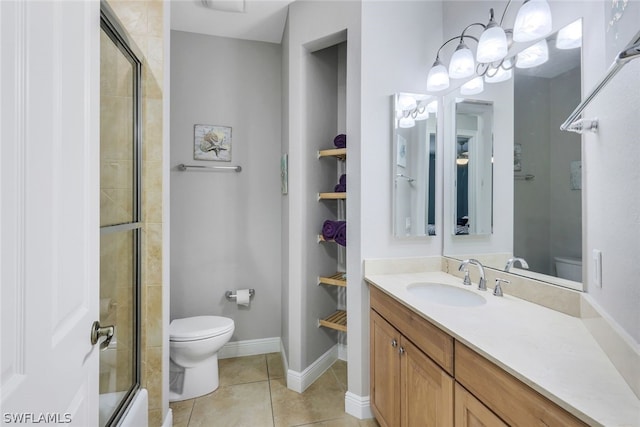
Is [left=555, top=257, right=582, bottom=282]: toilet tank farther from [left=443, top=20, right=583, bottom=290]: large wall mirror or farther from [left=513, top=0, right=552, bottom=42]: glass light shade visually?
[left=513, top=0, right=552, bottom=42]: glass light shade

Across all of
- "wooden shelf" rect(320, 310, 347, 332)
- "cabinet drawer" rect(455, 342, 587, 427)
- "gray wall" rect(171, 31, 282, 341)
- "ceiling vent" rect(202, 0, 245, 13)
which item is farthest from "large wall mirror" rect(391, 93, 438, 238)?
"ceiling vent" rect(202, 0, 245, 13)

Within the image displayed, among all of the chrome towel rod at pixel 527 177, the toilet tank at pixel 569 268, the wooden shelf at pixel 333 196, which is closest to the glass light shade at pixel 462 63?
the chrome towel rod at pixel 527 177

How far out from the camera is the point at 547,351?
81cm

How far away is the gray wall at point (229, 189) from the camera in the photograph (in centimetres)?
237

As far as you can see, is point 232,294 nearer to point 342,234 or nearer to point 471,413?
point 342,234

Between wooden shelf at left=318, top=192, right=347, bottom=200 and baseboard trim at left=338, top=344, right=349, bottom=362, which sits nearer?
wooden shelf at left=318, top=192, right=347, bottom=200

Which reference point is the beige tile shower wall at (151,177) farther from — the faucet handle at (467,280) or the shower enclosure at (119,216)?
the faucet handle at (467,280)

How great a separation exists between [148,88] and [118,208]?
2.18 feet

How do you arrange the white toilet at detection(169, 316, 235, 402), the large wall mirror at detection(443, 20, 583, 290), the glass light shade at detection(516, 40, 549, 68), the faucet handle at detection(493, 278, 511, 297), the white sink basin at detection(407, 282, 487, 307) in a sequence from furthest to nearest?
1. the white toilet at detection(169, 316, 235, 402)
2. the white sink basin at detection(407, 282, 487, 307)
3. the faucet handle at detection(493, 278, 511, 297)
4. the glass light shade at detection(516, 40, 549, 68)
5. the large wall mirror at detection(443, 20, 583, 290)

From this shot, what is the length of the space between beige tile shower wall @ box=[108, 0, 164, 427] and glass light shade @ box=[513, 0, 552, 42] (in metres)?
1.73

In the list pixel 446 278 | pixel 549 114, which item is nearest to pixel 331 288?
pixel 446 278

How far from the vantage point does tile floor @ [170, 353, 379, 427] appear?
1.69 metres
